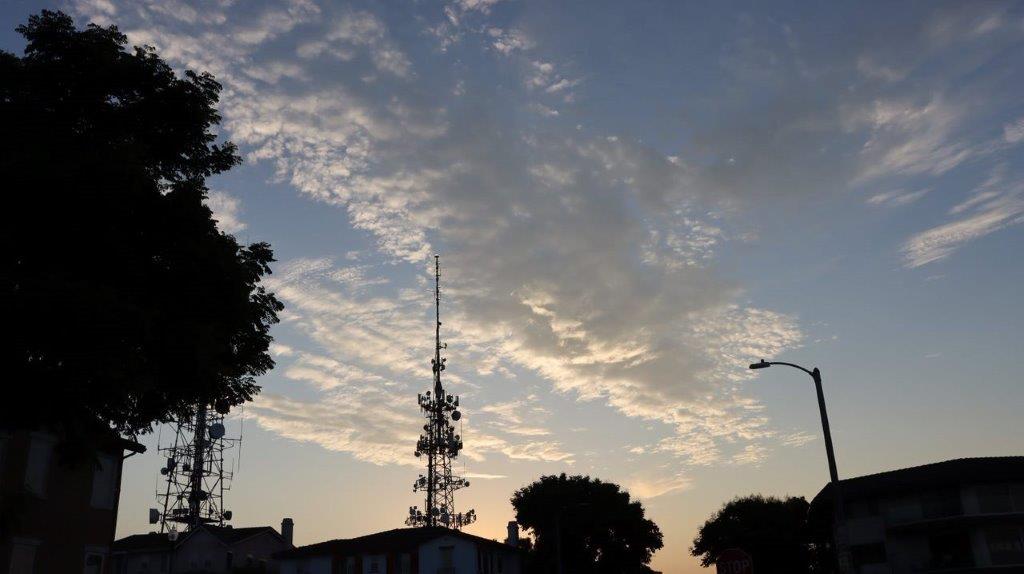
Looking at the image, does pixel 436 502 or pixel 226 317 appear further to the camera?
pixel 436 502

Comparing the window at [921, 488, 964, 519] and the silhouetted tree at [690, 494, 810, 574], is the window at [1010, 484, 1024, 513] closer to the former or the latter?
the window at [921, 488, 964, 519]

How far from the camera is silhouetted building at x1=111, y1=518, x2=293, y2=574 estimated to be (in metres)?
72.8

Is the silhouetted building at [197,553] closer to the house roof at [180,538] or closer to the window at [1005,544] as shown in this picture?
the house roof at [180,538]

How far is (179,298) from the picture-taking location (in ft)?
79.7

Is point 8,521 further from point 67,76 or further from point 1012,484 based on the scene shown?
point 1012,484

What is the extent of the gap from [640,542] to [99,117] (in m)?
67.2

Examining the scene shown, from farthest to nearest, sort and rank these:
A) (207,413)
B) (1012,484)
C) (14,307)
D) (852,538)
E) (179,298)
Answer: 1. (207,413)
2. (852,538)
3. (1012,484)
4. (179,298)
5. (14,307)

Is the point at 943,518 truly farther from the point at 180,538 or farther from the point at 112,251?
the point at 180,538

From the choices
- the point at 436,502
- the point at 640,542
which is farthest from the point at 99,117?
the point at 640,542

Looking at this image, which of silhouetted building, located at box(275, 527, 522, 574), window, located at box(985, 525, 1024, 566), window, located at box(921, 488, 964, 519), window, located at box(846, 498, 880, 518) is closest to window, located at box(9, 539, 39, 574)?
silhouetted building, located at box(275, 527, 522, 574)

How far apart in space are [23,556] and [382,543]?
3962 centimetres

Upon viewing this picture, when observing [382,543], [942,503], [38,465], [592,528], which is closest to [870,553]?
[942,503]

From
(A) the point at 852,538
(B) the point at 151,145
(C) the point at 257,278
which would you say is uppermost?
(B) the point at 151,145

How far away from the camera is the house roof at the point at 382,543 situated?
6538 cm
